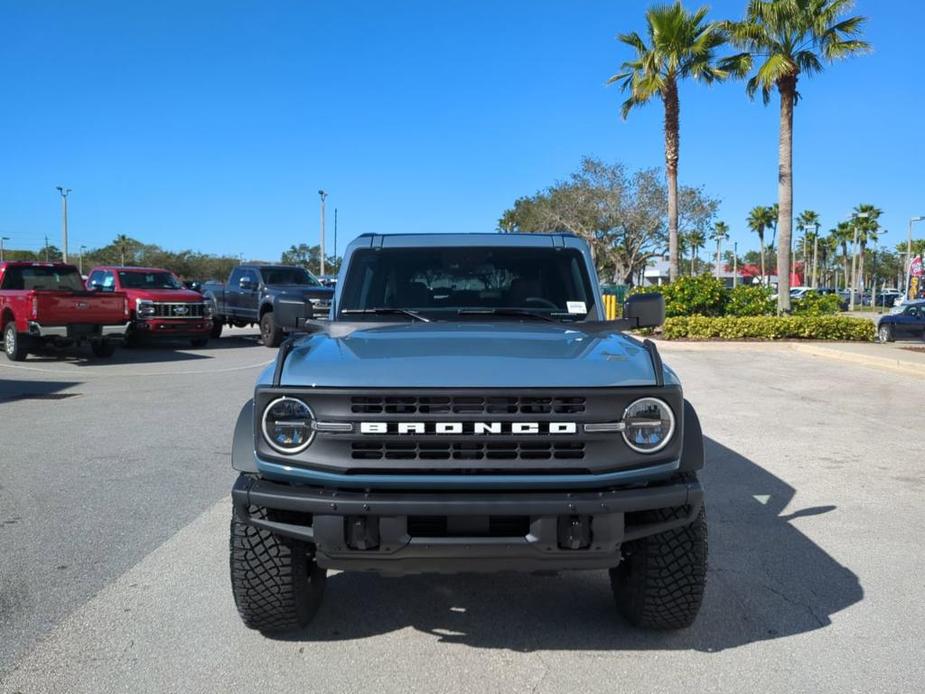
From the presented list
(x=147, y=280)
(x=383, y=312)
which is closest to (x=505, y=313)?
(x=383, y=312)

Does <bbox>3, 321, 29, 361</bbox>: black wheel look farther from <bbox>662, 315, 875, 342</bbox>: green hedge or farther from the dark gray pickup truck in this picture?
<bbox>662, 315, 875, 342</bbox>: green hedge

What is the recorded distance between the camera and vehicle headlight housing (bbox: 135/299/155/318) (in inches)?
720

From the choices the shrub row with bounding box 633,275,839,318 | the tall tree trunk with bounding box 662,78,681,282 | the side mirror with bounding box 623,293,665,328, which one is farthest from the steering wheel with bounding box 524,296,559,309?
the tall tree trunk with bounding box 662,78,681,282

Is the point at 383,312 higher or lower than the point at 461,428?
higher

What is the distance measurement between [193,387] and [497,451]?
398 inches

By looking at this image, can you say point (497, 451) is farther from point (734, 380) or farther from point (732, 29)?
point (732, 29)

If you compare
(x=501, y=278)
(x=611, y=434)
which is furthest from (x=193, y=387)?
(x=611, y=434)

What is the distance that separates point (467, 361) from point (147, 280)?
18.3 meters

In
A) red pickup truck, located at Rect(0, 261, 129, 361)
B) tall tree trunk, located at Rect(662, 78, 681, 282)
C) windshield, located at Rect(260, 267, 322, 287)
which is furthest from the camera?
tall tree trunk, located at Rect(662, 78, 681, 282)

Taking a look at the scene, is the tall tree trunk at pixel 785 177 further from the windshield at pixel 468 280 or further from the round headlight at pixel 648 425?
the round headlight at pixel 648 425

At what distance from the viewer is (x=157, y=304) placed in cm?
1839

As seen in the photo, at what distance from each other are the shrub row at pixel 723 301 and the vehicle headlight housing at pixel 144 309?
533 inches

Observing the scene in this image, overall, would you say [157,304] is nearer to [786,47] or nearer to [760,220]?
[786,47]

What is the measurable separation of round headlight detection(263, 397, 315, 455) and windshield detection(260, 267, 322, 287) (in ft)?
58.7
